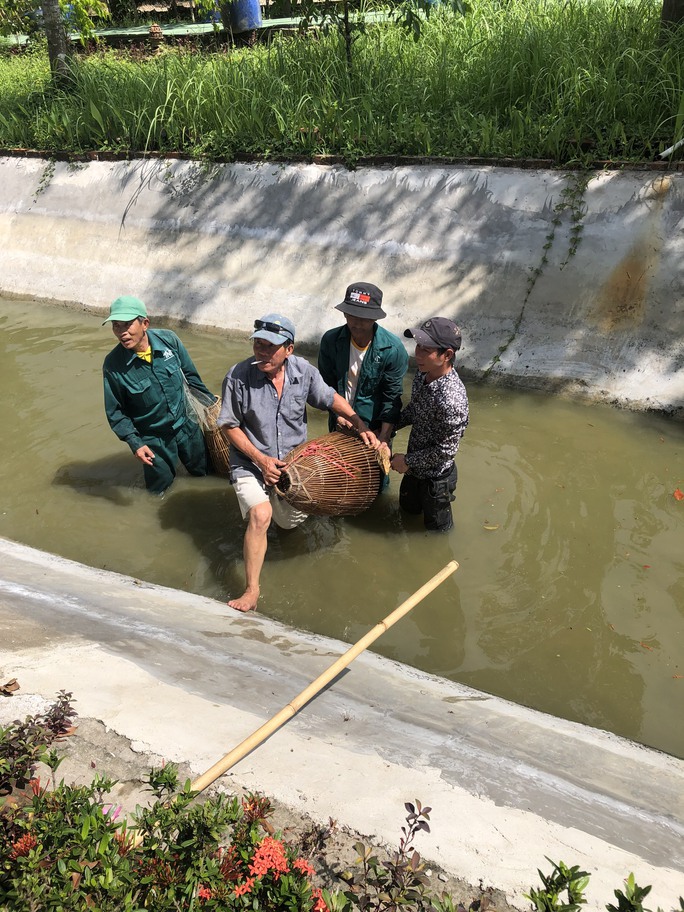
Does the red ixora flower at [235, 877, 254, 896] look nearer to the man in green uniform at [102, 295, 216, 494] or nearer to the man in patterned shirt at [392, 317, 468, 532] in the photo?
the man in patterned shirt at [392, 317, 468, 532]

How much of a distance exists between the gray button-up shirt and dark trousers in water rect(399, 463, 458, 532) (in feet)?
2.78

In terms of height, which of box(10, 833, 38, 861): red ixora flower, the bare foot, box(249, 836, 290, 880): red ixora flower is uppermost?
box(10, 833, 38, 861): red ixora flower

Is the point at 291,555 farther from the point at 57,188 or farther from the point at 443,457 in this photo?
the point at 57,188

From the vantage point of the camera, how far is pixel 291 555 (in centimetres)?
483

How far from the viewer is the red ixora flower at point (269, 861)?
2092 millimetres

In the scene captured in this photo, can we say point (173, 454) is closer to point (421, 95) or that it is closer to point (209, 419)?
point (209, 419)

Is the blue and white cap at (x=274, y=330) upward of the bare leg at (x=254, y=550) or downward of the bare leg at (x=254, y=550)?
upward

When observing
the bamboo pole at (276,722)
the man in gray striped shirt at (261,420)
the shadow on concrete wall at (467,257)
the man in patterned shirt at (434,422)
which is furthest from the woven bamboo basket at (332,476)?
the shadow on concrete wall at (467,257)

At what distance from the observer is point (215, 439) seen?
543 centimetres

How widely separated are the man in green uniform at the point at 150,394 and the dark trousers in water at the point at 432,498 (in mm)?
1606

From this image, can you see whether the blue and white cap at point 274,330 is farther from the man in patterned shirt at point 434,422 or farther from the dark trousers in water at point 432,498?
the dark trousers in water at point 432,498

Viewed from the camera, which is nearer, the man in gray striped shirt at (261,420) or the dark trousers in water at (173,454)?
the man in gray striped shirt at (261,420)

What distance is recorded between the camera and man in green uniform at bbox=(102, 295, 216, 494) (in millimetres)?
4758

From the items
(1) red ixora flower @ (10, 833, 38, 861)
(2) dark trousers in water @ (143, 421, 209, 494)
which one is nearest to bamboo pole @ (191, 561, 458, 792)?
(1) red ixora flower @ (10, 833, 38, 861)
